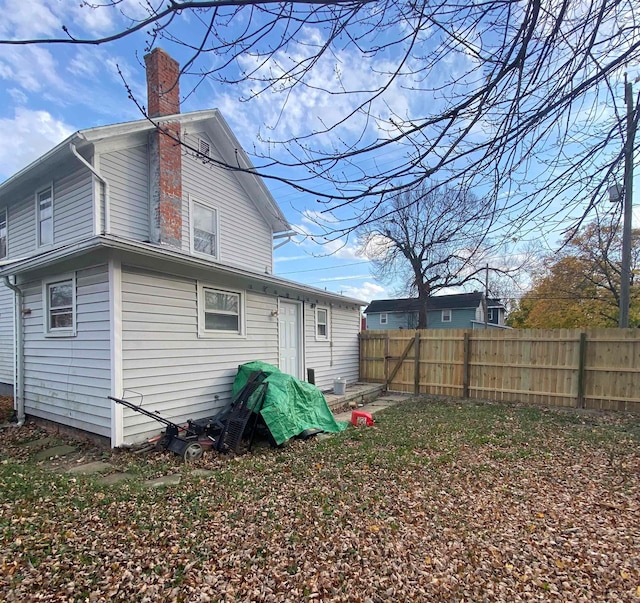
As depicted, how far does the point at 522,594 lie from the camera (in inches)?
90.0

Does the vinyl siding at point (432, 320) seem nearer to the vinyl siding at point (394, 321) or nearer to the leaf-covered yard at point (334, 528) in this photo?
the vinyl siding at point (394, 321)

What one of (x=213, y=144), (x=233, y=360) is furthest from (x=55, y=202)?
(x=233, y=360)

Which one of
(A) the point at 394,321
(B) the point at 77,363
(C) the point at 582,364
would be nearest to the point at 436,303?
(A) the point at 394,321

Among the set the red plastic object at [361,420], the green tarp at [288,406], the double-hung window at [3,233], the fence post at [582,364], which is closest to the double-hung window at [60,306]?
the green tarp at [288,406]

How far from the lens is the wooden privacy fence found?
791 cm

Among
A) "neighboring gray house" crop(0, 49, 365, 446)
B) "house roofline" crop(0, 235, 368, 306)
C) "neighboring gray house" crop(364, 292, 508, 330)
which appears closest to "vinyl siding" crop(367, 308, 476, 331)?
"neighboring gray house" crop(364, 292, 508, 330)

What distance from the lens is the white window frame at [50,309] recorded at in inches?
226

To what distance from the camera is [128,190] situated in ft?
23.7

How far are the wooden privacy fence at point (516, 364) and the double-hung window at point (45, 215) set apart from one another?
8.69m

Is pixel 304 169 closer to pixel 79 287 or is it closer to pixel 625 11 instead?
pixel 625 11

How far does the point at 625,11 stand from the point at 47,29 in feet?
11.3

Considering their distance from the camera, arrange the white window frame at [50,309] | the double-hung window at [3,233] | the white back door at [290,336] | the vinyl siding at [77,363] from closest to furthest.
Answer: the vinyl siding at [77,363], the white window frame at [50,309], the white back door at [290,336], the double-hung window at [3,233]

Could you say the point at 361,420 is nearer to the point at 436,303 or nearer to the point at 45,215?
the point at 45,215

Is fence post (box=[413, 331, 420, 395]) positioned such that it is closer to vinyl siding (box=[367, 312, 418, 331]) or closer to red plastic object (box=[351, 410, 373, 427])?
red plastic object (box=[351, 410, 373, 427])
